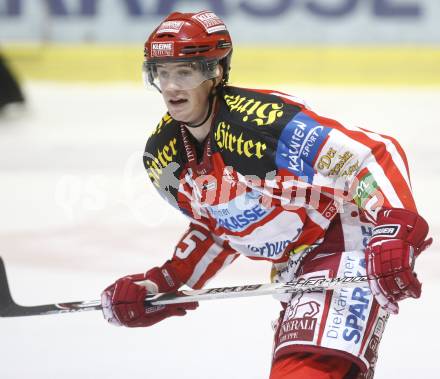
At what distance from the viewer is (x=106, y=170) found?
17.0 feet

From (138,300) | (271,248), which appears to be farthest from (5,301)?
(271,248)

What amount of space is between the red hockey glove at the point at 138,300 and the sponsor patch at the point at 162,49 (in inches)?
24.8

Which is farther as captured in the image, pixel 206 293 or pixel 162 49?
pixel 206 293

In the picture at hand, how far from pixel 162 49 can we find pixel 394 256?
790mm

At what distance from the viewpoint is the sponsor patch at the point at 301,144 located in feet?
7.26

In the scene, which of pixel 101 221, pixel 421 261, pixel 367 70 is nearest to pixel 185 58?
pixel 421 261

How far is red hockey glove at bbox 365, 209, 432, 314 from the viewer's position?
6.59 feet

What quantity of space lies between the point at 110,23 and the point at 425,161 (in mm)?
2881

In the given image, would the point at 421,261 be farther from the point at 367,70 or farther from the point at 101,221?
the point at 367,70

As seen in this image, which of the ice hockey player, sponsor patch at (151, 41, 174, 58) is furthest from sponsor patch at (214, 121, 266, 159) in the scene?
sponsor patch at (151, 41, 174, 58)

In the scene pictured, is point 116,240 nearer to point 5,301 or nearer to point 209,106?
point 5,301

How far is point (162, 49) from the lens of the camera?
2359 mm

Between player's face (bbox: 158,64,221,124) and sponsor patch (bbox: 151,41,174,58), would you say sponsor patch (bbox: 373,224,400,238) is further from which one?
sponsor patch (bbox: 151,41,174,58)

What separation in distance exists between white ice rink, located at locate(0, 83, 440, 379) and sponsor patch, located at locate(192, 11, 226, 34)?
3.46 feet
